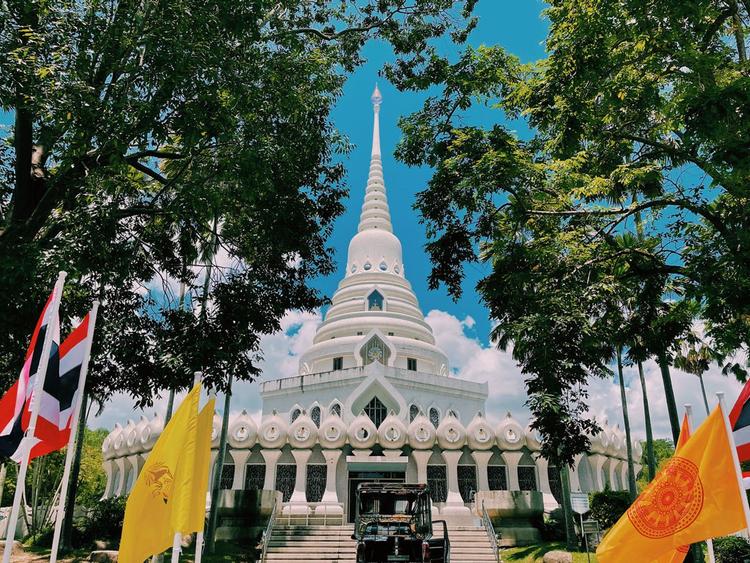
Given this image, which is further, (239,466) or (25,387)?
(239,466)

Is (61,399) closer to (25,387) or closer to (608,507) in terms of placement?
(25,387)

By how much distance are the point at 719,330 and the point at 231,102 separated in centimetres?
1087

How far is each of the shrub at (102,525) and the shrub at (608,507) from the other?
17398 millimetres

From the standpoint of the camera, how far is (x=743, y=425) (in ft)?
22.3

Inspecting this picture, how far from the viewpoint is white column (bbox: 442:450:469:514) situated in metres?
25.2

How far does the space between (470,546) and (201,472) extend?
591 inches

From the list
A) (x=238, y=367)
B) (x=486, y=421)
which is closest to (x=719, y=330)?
(x=238, y=367)

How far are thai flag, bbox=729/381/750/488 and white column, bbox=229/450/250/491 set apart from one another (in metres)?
23.1

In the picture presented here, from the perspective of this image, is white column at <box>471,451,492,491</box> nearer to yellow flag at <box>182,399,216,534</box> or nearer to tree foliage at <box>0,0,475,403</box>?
tree foliage at <box>0,0,475,403</box>

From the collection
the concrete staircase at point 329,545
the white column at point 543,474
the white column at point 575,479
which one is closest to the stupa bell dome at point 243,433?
the concrete staircase at point 329,545

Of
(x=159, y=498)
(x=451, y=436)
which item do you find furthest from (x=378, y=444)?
(x=159, y=498)

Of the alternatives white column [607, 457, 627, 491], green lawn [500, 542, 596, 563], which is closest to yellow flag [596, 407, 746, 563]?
green lawn [500, 542, 596, 563]

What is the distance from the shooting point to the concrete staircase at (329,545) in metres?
18.7

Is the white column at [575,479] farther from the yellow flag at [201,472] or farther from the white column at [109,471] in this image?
the white column at [109,471]
